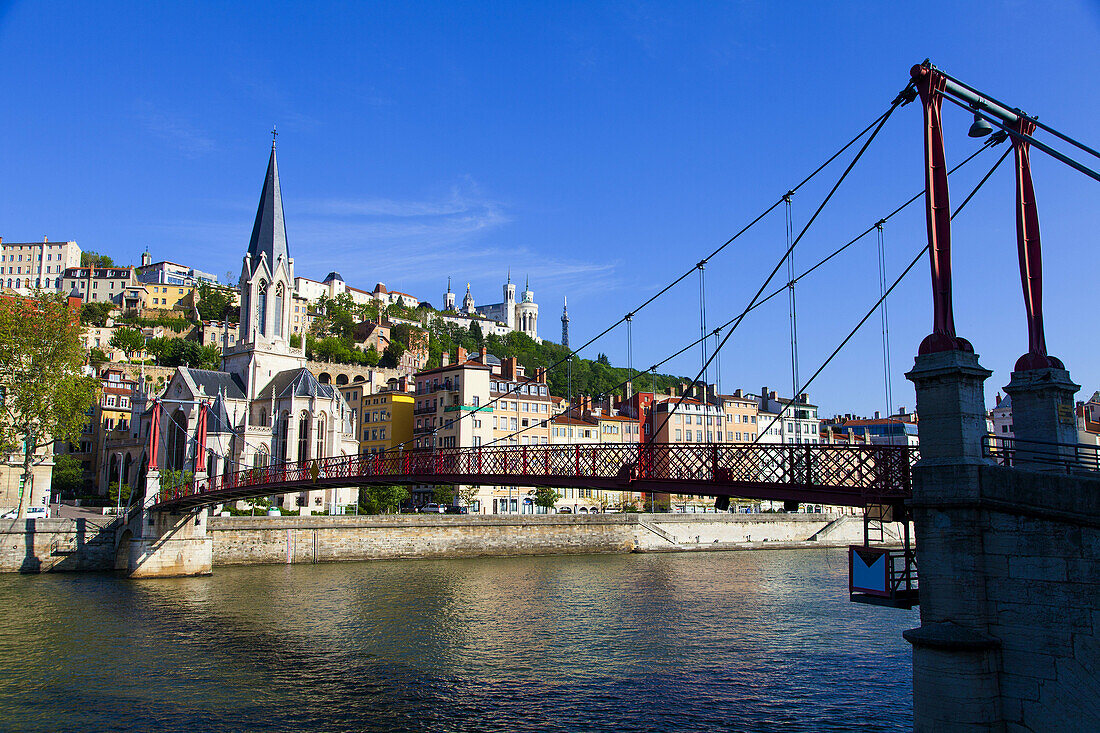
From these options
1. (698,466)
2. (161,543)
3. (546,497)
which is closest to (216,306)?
(546,497)

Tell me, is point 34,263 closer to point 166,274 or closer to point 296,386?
point 166,274

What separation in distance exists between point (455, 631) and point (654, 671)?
750 centimetres

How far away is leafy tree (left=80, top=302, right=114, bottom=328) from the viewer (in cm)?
11494

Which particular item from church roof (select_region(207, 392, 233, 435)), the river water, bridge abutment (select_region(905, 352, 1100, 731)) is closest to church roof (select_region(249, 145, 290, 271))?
church roof (select_region(207, 392, 233, 435))

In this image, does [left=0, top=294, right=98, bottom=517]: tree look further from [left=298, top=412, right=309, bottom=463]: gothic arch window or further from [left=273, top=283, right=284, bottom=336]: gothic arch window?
[left=273, top=283, right=284, bottom=336]: gothic arch window

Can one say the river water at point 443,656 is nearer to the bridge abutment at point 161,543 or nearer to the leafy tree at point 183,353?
the bridge abutment at point 161,543

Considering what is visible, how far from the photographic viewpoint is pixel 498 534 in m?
50.7

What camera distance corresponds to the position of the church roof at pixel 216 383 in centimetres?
6638

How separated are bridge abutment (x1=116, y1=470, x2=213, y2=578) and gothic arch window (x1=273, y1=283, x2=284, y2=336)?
32.1 metres

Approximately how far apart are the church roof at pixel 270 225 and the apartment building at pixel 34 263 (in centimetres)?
8013

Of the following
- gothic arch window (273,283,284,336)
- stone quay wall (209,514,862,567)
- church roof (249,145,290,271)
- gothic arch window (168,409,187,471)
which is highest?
church roof (249,145,290,271)

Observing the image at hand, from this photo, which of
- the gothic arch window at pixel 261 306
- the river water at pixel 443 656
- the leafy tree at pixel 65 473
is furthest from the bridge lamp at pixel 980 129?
the leafy tree at pixel 65 473

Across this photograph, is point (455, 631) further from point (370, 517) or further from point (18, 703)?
point (370, 517)

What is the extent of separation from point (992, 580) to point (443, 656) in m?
15.1
